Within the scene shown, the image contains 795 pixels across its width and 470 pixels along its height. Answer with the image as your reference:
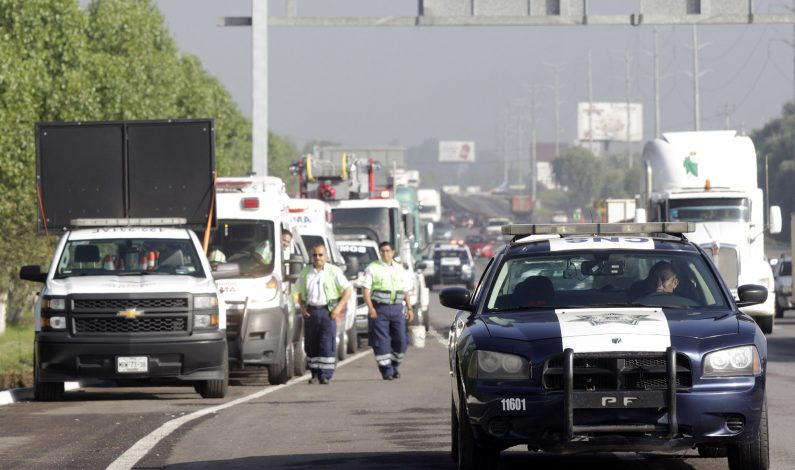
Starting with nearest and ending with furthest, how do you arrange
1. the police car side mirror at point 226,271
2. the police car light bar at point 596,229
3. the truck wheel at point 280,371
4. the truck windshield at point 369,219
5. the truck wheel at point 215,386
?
the police car light bar at point 596,229 < the truck wheel at point 215,386 < the police car side mirror at point 226,271 < the truck wheel at point 280,371 < the truck windshield at point 369,219

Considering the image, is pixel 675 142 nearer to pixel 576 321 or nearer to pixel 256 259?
pixel 256 259

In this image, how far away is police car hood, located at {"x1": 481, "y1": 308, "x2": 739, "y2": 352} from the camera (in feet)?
30.8

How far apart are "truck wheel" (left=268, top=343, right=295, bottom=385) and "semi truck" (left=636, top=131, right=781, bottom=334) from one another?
41.9 feet

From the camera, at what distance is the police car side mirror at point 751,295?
10898 millimetres

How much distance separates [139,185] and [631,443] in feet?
38.9

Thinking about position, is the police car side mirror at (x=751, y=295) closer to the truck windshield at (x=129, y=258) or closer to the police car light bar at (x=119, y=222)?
the truck windshield at (x=129, y=258)

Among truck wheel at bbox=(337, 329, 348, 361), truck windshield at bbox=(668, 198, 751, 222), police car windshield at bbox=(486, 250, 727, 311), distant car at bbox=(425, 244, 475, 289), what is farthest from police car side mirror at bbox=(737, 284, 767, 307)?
distant car at bbox=(425, 244, 475, 289)

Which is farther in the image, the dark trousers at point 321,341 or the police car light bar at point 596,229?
the dark trousers at point 321,341

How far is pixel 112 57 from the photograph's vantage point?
46312 millimetres

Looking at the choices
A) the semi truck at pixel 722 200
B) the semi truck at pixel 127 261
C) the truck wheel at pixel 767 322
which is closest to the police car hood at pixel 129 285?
the semi truck at pixel 127 261

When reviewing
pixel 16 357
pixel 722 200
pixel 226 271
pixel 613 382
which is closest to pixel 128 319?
pixel 226 271

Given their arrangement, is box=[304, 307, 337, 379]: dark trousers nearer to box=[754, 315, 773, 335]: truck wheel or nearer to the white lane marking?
the white lane marking

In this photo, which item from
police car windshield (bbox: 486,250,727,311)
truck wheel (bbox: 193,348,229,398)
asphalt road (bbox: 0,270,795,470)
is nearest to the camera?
police car windshield (bbox: 486,250,727,311)

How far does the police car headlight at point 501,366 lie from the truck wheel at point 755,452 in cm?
139
